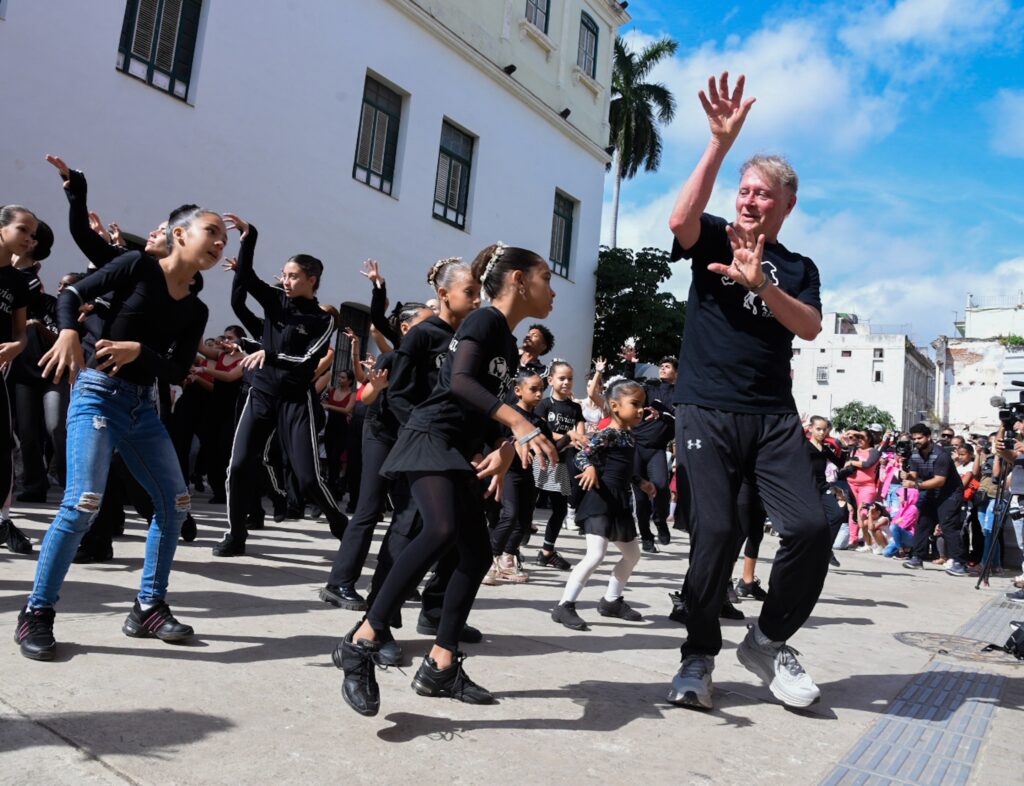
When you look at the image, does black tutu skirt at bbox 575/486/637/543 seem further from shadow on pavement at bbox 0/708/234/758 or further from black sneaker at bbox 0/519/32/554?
black sneaker at bbox 0/519/32/554

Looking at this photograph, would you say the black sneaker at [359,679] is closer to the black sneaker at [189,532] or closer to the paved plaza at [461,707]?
the paved plaza at [461,707]

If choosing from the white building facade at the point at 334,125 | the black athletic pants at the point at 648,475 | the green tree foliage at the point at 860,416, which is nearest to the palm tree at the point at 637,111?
the white building facade at the point at 334,125

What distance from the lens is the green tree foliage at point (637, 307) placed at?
21.8 meters

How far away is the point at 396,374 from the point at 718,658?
86.6 inches

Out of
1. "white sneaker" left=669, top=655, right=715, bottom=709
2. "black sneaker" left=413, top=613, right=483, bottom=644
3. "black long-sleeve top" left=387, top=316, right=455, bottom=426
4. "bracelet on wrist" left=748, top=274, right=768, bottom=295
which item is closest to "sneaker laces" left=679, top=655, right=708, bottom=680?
"white sneaker" left=669, top=655, right=715, bottom=709

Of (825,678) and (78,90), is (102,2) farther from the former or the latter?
(825,678)

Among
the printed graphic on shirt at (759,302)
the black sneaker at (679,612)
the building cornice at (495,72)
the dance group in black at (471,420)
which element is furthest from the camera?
the building cornice at (495,72)

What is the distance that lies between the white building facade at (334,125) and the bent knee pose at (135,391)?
770 cm

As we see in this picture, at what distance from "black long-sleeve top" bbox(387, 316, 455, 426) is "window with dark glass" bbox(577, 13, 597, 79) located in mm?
19100

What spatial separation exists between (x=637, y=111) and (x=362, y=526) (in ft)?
107

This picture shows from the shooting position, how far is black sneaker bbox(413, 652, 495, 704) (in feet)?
10.3

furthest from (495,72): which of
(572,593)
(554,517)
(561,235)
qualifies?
(572,593)

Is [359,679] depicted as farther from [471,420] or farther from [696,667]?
[696,667]

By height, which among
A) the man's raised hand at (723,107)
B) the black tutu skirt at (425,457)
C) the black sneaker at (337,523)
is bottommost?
the black sneaker at (337,523)
